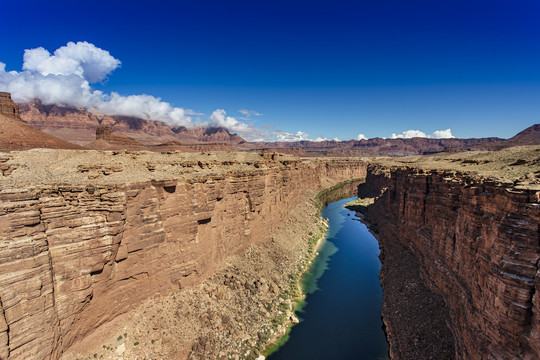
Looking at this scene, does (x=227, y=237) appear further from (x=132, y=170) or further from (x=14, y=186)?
(x=14, y=186)

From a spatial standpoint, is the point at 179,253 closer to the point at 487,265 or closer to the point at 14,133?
the point at 487,265

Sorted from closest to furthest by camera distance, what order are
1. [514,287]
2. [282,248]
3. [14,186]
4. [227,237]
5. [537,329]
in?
[537,329]
[514,287]
[14,186]
[227,237]
[282,248]

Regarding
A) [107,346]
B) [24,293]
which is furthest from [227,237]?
[24,293]

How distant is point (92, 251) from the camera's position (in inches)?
539

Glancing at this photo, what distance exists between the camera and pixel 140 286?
16.6 metres

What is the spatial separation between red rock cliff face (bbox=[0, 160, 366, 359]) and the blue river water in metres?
9.73

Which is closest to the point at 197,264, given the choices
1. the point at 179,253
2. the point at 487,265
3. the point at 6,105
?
the point at 179,253

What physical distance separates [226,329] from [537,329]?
Answer: 55.8 ft

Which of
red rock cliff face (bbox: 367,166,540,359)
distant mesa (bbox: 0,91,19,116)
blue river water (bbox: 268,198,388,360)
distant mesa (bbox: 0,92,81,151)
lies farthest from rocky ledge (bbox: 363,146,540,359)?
distant mesa (bbox: 0,91,19,116)

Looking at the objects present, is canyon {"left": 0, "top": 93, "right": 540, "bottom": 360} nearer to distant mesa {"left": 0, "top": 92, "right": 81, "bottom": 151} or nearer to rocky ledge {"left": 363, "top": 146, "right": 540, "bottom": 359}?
rocky ledge {"left": 363, "top": 146, "right": 540, "bottom": 359}

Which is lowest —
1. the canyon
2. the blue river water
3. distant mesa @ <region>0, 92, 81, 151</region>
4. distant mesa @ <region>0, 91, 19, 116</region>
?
the blue river water

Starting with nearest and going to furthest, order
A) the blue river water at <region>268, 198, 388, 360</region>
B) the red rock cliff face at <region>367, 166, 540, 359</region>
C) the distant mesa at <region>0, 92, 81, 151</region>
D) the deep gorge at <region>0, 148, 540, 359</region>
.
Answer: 1. the red rock cliff face at <region>367, 166, 540, 359</region>
2. the deep gorge at <region>0, 148, 540, 359</region>
3. the blue river water at <region>268, 198, 388, 360</region>
4. the distant mesa at <region>0, 92, 81, 151</region>

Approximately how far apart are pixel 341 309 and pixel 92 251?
22.1m

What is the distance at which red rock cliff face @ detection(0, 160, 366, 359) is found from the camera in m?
11.2
